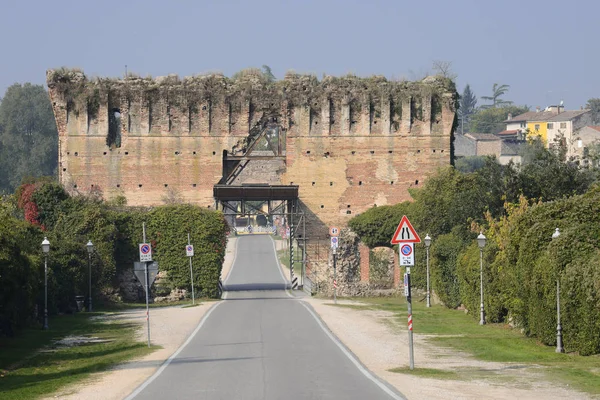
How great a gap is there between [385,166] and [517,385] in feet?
147

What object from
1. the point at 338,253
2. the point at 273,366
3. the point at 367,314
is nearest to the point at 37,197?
the point at 338,253

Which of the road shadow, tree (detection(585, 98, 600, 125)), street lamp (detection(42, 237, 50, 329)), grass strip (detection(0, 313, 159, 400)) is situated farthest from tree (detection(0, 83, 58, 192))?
grass strip (detection(0, 313, 159, 400))

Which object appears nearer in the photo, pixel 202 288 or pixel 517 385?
pixel 517 385

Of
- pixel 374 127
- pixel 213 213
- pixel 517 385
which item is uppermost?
pixel 374 127

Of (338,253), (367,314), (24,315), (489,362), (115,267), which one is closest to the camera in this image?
(489,362)

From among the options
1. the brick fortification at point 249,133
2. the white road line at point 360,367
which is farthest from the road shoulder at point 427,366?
the brick fortification at point 249,133

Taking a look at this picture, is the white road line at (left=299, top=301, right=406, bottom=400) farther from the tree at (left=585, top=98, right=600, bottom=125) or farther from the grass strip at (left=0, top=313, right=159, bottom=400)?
the tree at (left=585, top=98, right=600, bottom=125)

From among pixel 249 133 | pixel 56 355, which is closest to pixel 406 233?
pixel 56 355

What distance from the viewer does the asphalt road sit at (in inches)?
877

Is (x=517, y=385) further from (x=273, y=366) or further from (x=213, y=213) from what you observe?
(x=213, y=213)

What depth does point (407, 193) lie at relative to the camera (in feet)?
225

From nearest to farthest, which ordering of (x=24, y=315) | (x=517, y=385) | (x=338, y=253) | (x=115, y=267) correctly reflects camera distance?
(x=517, y=385)
(x=24, y=315)
(x=115, y=267)
(x=338, y=253)

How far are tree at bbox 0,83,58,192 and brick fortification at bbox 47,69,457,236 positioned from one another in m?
76.4

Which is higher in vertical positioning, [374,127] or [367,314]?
[374,127]
